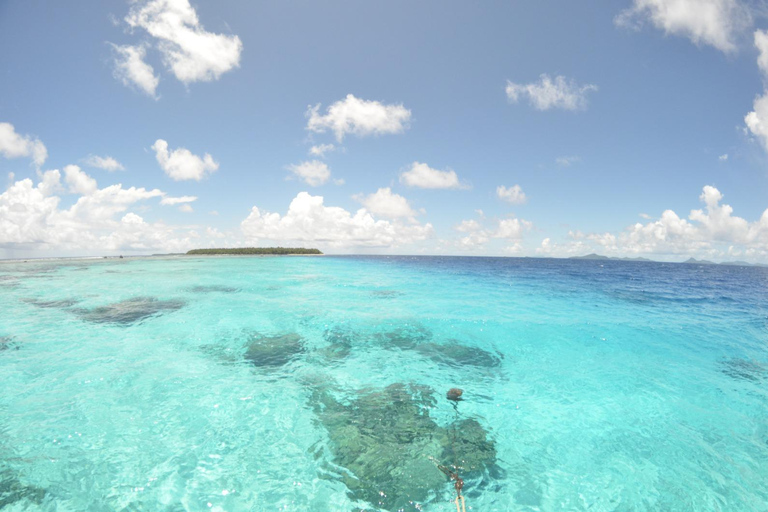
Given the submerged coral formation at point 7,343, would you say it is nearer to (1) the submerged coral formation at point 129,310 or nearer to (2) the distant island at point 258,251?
(1) the submerged coral formation at point 129,310

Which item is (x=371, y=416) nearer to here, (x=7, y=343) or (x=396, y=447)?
(x=396, y=447)

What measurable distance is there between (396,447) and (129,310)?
2220cm

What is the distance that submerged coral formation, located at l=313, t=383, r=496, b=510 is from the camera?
6105 millimetres

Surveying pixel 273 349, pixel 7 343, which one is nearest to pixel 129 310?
pixel 7 343

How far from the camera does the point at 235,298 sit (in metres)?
26.3

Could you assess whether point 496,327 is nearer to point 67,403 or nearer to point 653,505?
point 653,505

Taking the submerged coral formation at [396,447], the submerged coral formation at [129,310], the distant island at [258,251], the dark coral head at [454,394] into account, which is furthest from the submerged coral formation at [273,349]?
the distant island at [258,251]

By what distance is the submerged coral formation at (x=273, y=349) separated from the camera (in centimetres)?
1263

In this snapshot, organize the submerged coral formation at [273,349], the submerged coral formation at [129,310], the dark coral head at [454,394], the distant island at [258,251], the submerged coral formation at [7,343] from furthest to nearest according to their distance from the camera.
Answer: the distant island at [258,251] → the submerged coral formation at [129,310] → the submerged coral formation at [7,343] → the submerged coral formation at [273,349] → the dark coral head at [454,394]

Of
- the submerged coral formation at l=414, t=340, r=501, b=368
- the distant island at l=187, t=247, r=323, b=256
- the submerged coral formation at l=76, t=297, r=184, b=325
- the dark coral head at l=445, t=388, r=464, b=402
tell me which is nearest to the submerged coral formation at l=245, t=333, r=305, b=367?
the submerged coral formation at l=414, t=340, r=501, b=368

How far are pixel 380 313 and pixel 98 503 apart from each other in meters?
16.6

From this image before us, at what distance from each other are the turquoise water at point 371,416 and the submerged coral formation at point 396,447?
0.13 feet

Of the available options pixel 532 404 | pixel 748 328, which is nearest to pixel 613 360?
pixel 532 404

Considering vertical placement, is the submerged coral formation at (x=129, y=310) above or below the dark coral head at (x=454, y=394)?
above
